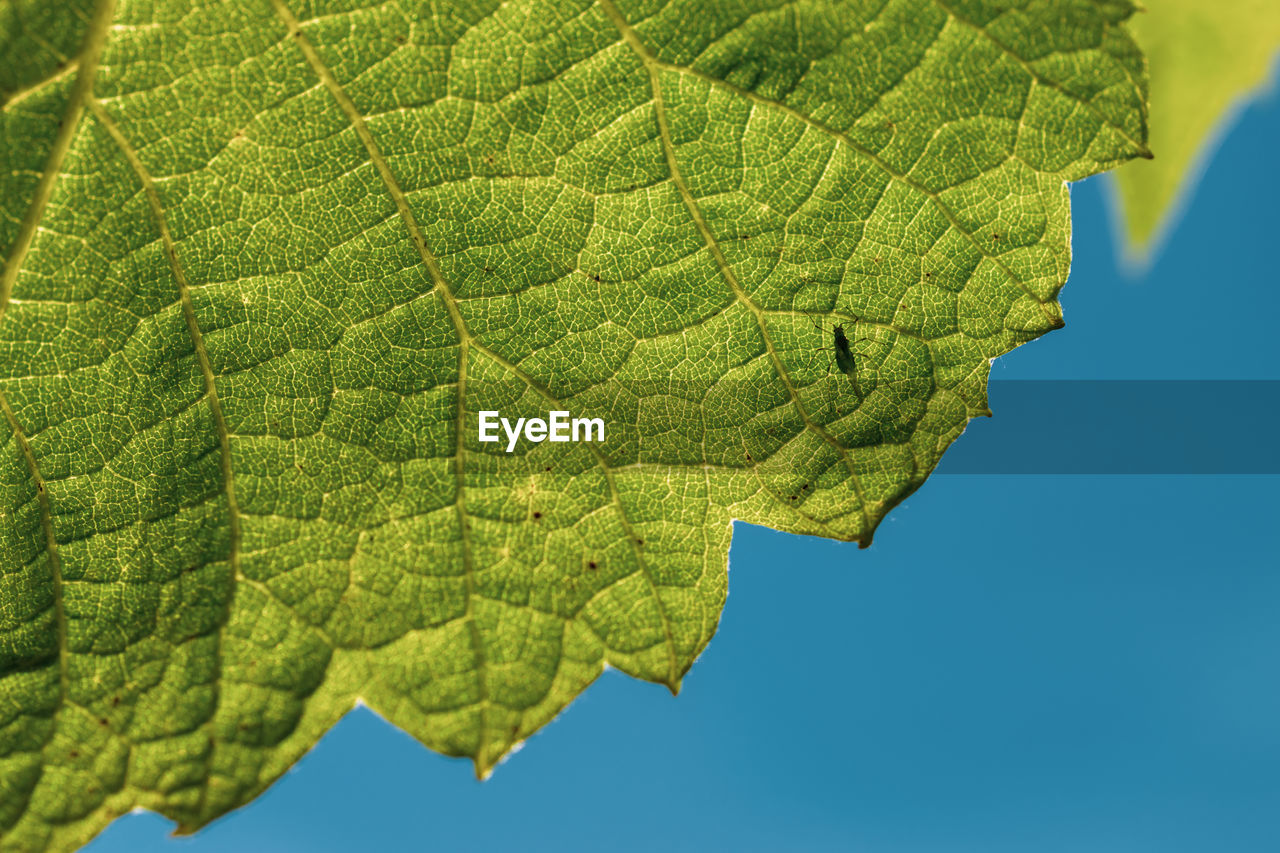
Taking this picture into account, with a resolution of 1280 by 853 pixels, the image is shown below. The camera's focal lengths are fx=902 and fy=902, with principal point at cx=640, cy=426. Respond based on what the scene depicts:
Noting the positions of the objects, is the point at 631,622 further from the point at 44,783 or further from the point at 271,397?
the point at 44,783

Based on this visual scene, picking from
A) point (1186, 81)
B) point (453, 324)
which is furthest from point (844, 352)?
point (1186, 81)

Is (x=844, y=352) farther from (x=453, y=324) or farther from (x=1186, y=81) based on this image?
(x=1186, y=81)

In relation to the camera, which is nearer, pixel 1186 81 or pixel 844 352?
pixel 844 352

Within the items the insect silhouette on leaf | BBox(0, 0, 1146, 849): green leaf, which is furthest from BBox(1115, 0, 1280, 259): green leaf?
the insect silhouette on leaf

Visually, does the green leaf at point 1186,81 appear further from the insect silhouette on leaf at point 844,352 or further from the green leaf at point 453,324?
the insect silhouette on leaf at point 844,352

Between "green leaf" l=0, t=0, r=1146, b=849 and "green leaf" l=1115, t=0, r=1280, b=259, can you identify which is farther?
"green leaf" l=1115, t=0, r=1280, b=259

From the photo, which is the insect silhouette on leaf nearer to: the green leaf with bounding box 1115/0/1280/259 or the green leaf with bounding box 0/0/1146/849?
the green leaf with bounding box 0/0/1146/849
